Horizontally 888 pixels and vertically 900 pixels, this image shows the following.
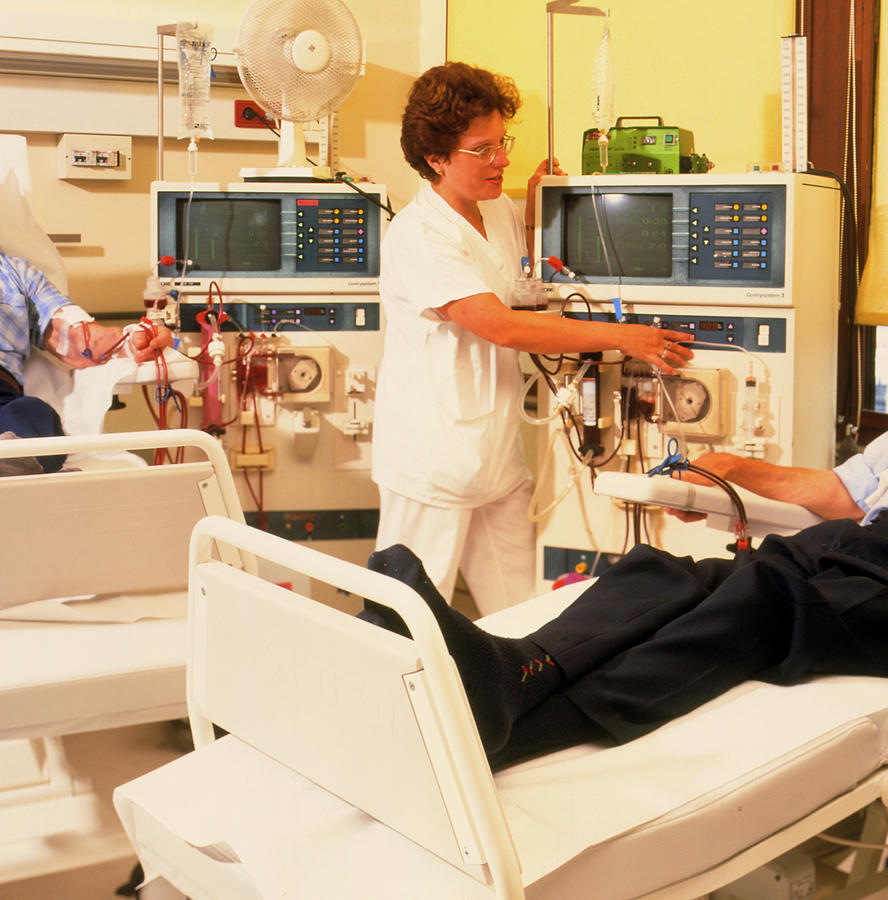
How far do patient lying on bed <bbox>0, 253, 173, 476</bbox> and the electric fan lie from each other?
0.73m

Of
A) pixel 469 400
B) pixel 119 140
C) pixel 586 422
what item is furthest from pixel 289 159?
pixel 586 422

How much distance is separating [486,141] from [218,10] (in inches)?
58.1

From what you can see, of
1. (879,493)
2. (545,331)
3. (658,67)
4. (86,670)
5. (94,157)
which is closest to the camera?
(86,670)

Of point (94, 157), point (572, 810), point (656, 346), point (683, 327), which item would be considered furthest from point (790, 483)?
point (94, 157)

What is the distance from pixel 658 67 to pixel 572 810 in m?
2.60

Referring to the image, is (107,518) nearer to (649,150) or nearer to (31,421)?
(31,421)

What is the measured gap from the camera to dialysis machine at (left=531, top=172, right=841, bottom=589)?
2.71 metres

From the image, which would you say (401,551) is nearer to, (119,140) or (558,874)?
(558,874)

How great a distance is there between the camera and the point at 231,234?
321cm

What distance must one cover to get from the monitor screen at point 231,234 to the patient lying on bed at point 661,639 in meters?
1.75

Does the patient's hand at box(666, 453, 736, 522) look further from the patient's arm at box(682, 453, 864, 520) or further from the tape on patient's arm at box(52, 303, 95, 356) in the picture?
the tape on patient's arm at box(52, 303, 95, 356)

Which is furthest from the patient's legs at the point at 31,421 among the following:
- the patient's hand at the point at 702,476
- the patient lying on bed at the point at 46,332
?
the patient's hand at the point at 702,476

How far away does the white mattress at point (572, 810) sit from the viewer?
1.27m

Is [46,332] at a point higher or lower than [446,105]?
lower
